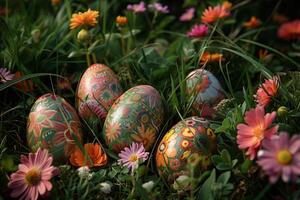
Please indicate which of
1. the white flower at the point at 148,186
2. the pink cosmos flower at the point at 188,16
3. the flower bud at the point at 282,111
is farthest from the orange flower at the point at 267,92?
the pink cosmos flower at the point at 188,16

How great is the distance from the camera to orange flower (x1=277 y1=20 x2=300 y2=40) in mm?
1875

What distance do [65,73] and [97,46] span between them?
15cm

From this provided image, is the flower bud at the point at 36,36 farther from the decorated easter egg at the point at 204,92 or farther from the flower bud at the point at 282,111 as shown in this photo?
the flower bud at the point at 282,111

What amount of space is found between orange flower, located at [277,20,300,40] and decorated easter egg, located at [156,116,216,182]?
825 mm

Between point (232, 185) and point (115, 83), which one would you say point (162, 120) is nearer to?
point (115, 83)

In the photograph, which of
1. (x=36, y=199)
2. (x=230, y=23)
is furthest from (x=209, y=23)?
(x=36, y=199)

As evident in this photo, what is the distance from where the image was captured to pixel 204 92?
139cm

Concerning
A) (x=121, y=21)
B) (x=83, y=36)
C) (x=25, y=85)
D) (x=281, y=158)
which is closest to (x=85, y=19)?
(x=83, y=36)

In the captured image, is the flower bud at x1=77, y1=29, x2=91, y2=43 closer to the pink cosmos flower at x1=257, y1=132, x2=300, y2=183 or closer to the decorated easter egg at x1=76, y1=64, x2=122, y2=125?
the decorated easter egg at x1=76, y1=64, x2=122, y2=125

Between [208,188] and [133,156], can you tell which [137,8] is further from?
[208,188]

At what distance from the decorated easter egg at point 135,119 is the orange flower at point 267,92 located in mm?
272

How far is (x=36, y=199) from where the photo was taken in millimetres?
1117

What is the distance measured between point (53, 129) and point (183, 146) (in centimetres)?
35

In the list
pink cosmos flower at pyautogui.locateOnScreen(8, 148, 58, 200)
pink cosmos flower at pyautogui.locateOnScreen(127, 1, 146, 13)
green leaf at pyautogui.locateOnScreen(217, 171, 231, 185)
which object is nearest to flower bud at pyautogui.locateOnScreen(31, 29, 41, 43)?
pink cosmos flower at pyautogui.locateOnScreen(127, 1, 146, 13)
